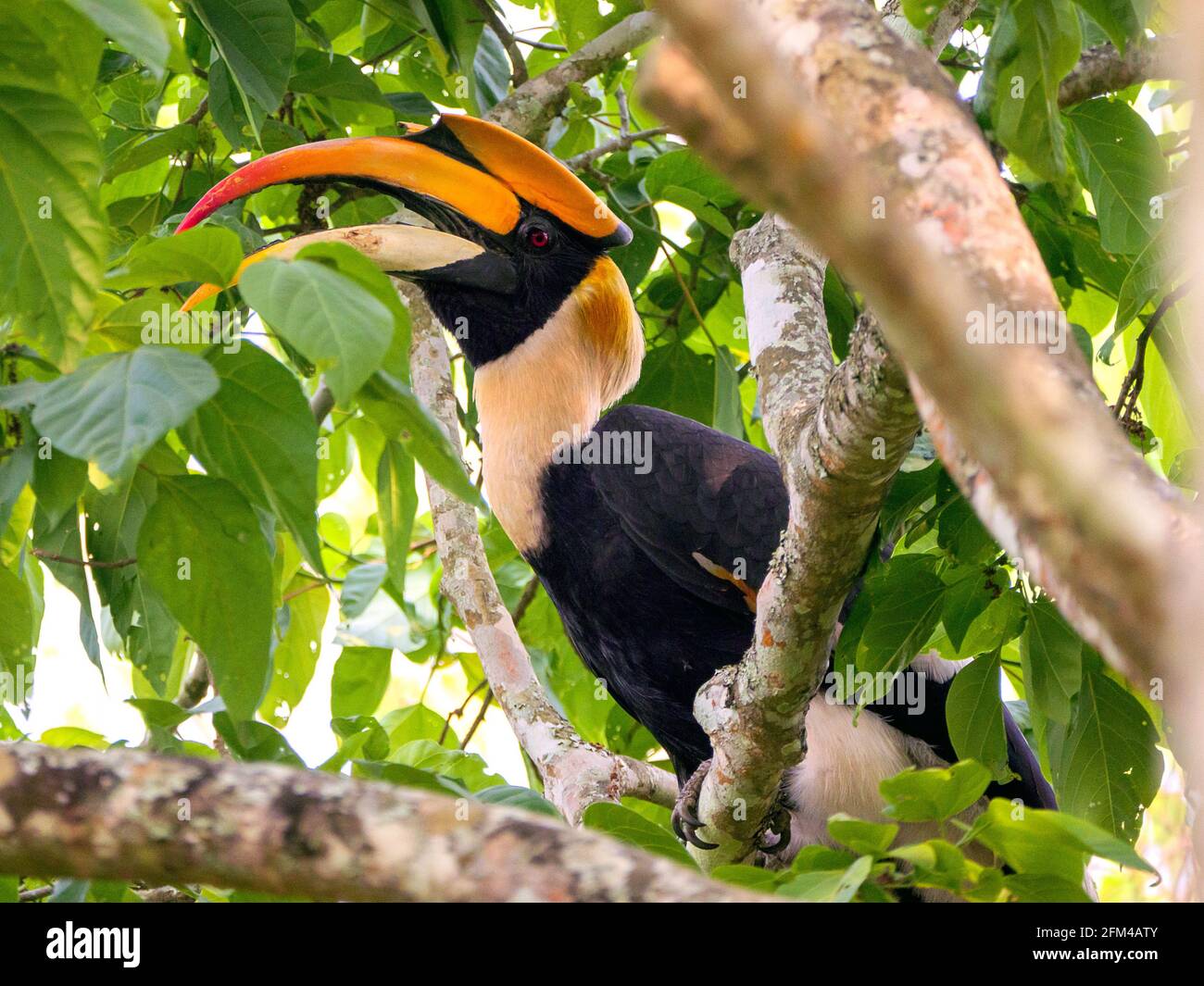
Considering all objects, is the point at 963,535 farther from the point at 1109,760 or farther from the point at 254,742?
the point at 254,742

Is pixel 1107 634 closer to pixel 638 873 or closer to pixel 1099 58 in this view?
pixel 638 873

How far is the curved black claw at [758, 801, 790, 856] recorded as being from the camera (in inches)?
118

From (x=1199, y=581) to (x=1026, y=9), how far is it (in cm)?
107

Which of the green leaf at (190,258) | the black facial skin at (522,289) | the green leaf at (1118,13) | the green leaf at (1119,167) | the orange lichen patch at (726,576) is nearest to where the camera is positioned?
the green leaf at (190,258)

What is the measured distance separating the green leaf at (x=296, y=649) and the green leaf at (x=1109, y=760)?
211 cm

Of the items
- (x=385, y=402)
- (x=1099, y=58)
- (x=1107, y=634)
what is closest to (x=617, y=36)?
(x=1099, y=58)

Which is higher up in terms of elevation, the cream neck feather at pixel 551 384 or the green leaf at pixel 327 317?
the cream neck feather at pixel 551 384

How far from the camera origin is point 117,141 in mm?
3105

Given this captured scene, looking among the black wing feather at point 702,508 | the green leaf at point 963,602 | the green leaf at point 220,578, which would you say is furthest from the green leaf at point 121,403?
the black wing feather at point 702,508

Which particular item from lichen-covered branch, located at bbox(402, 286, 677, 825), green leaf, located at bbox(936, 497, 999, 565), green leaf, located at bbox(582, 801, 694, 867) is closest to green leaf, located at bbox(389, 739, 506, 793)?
lichen-covered branch, located at bbox(402, 286, 677, 825)

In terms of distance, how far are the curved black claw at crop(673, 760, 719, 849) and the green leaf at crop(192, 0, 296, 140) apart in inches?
62.9

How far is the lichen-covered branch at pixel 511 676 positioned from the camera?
2939mm

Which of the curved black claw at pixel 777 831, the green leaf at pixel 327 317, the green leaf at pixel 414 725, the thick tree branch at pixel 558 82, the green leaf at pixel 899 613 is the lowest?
the curved black claw at pixel 777 831

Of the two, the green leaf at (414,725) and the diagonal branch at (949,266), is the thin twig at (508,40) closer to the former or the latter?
the green leaf at (414,725)
